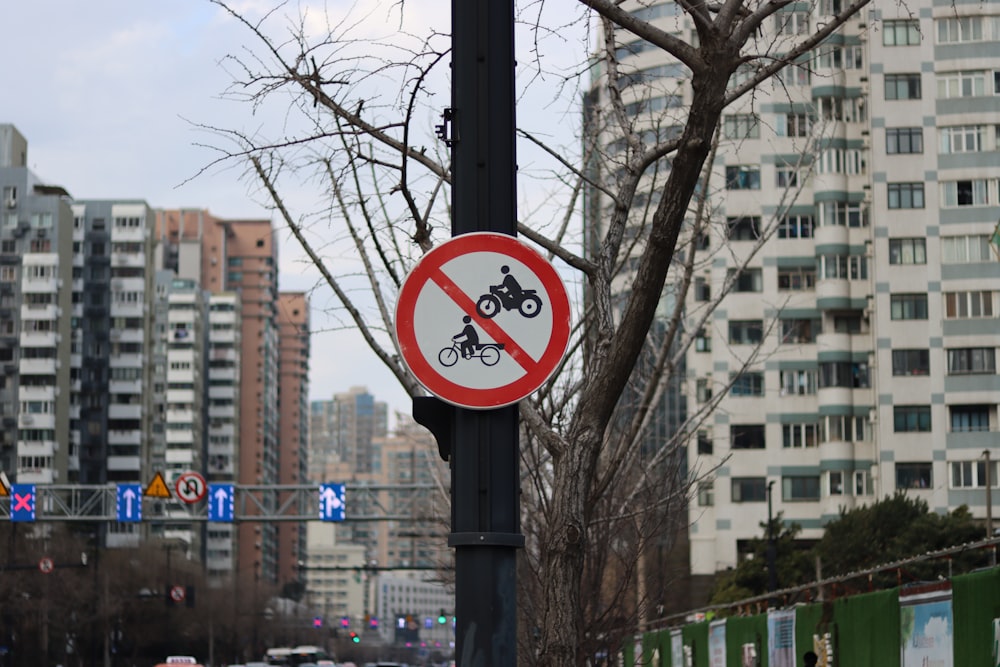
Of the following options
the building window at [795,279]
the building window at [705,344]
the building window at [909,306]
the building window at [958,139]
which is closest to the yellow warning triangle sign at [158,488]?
the building window at [705,344]

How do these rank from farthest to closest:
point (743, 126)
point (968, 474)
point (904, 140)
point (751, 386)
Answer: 1. point (751, 386)
2. point (904, 140)
3. point (743, 126)
4. point (968, 474)

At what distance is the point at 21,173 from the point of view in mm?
120625

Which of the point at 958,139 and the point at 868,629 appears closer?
the point at 868,629

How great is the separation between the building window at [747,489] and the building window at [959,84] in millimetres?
17505

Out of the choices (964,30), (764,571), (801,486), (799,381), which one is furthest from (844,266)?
(764,571)

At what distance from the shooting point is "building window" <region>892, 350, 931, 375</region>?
63656mm

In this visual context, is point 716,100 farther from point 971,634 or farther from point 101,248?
point 101,248

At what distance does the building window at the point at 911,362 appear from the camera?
2506 inches

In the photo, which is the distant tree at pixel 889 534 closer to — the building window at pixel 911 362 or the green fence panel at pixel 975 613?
the building window at pixel 911 362

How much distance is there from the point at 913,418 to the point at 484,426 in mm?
60577

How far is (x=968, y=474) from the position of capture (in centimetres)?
6247

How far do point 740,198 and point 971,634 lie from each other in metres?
57.2

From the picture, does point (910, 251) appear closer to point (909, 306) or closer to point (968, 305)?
point (909, 306)

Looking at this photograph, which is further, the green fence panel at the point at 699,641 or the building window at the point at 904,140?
the building window at the point at 904,140
